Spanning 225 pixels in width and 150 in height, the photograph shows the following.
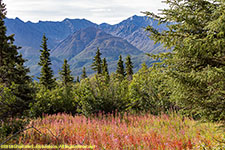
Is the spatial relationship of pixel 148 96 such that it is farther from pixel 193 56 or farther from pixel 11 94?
pixel 11 94

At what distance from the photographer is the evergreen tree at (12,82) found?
5559mm

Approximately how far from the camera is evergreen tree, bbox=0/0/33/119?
556 cm

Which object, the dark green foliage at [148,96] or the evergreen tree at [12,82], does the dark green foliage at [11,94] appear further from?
the dark green foliage at [148,96]

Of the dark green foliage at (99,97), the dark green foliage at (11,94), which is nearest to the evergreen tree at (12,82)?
the dark green foliage at (11,94)

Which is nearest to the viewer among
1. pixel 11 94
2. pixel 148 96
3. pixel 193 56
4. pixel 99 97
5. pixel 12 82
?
pixel 193 56

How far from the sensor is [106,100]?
8594 millimetres

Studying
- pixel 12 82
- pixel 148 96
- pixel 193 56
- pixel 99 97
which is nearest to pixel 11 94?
pixel 12 82

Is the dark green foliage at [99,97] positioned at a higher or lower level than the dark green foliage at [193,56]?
lower

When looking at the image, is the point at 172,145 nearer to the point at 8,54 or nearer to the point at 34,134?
the point at 34,134

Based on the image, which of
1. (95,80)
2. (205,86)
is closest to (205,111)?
(205,86)

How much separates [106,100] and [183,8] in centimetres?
532

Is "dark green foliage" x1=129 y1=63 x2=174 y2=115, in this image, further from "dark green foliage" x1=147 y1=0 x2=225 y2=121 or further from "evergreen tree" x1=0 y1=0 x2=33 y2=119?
"evergreen tree" x1=0 y1=0 x2=33 y2=119

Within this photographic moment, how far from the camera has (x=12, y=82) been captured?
6.72 m

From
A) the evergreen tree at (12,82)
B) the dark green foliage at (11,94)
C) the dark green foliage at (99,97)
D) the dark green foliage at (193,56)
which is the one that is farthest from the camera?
the dark green foliage at (99,97)
